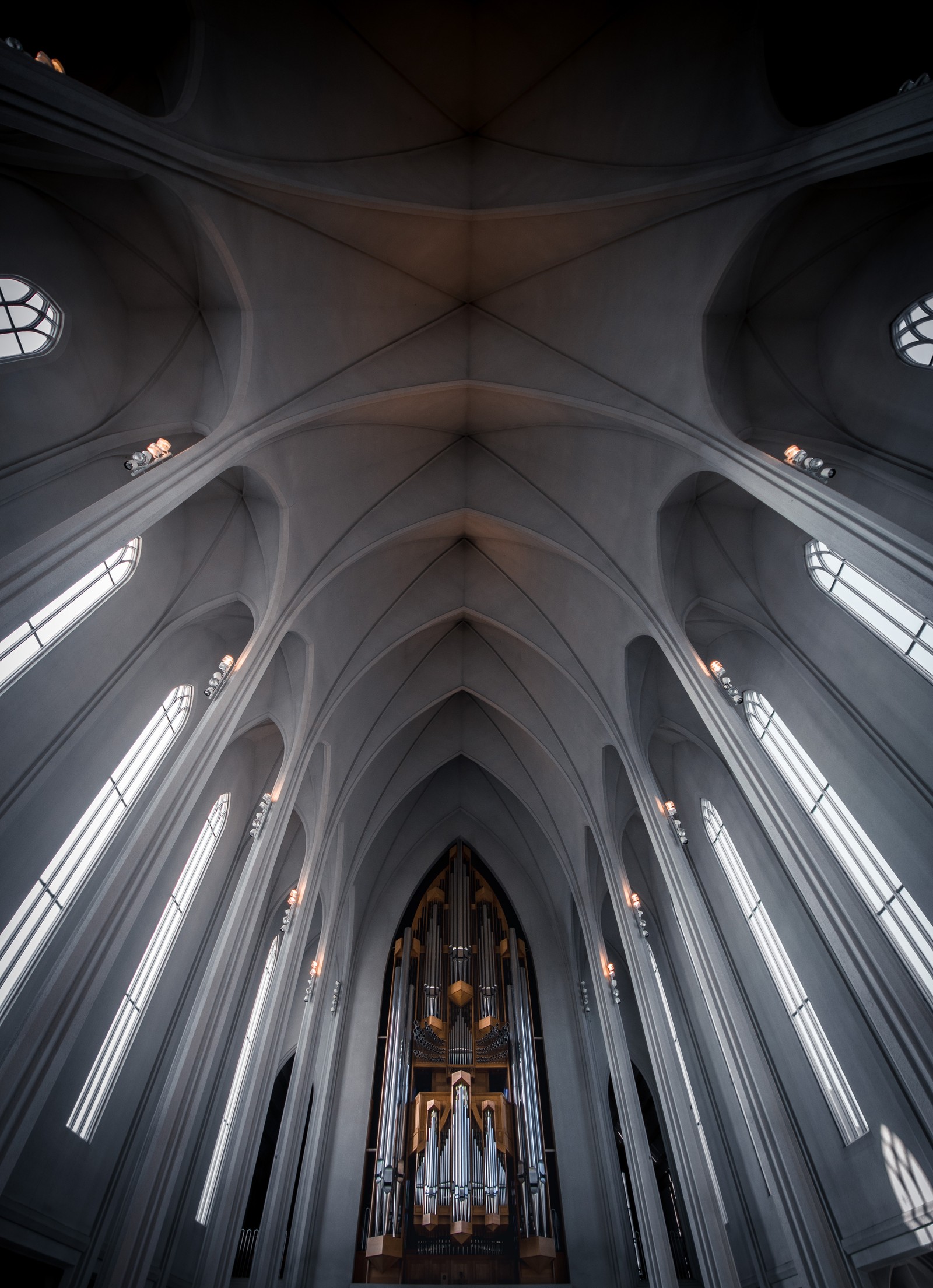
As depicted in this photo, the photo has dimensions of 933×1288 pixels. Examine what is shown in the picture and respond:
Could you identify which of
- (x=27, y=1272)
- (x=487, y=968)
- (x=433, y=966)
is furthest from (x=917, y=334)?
(x=433, y=966)

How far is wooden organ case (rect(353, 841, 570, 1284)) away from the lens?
14047 millimetres

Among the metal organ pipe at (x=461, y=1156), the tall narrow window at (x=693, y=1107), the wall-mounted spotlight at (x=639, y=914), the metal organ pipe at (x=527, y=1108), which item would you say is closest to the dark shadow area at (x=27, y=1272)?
the metal organ pipe at (x=461, y=1156)

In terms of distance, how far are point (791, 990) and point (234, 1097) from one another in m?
11.0

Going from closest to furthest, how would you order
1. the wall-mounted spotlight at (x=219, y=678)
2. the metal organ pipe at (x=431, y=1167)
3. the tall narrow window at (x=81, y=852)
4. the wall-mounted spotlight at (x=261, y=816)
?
the tall narrow window at (x=81, y=852), the wall-mounted spotlight at (x=219, y=678), the wall-mounted spotlight at (x=261, y=816), the metal organ pipe at (x=431, y=1167)

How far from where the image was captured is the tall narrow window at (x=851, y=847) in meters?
8.73

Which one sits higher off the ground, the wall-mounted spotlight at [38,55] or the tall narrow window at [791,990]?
the wall-mounted spotlight at [38,55]

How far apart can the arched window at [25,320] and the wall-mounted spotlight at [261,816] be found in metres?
7.79

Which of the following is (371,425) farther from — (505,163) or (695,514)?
(695,514)

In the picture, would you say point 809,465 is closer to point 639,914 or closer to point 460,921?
point 639,914

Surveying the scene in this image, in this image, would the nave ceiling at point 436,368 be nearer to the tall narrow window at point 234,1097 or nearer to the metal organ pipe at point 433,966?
the tall narrow window at point 234,1097

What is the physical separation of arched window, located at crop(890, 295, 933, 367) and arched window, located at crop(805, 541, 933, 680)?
2.80 meters

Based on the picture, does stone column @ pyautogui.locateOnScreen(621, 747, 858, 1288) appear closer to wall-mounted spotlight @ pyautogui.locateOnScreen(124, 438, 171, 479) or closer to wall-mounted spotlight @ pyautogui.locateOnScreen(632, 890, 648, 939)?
wall-mounted spotlight @ pyautogui.locateOnScreen(632, 890, 648, 939)

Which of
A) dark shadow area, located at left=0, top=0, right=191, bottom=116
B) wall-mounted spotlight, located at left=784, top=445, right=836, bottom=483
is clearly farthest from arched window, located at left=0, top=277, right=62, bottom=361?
wall-mounted spotlight, located at left=784, top=445, right=836, bottom=483

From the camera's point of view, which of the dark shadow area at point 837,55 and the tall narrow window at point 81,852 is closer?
the tall narrow window at point 81,852
